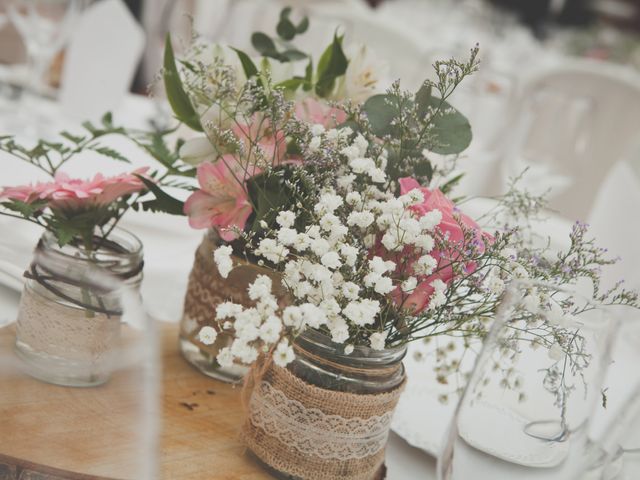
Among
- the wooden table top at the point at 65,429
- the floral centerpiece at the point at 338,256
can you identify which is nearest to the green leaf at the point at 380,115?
the floral centerpiece at the point at 338,256

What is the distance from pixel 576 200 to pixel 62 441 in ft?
8.14

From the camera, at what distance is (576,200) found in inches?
107

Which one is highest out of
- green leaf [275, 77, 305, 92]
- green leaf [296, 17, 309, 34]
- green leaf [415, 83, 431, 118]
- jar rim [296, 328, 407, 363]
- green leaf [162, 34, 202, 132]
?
green leaf [296, 17, 309, 34]

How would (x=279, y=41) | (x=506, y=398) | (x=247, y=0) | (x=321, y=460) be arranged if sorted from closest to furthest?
(x=506, y=398) < (x=321, y=460) < (x=279, y=41) < (x=247, y=0)

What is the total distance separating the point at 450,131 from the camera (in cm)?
74

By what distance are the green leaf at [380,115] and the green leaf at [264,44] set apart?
179 millimetres

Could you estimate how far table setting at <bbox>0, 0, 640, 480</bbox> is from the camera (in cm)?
51

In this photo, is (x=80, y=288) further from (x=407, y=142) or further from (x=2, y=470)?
(x=407, y=142)

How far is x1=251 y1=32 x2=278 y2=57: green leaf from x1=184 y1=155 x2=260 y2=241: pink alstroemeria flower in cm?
19

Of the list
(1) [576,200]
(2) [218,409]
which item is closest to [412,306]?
(2) [218,409]

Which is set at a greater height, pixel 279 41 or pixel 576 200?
pixel 279 41

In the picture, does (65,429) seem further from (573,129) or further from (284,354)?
(573,129)

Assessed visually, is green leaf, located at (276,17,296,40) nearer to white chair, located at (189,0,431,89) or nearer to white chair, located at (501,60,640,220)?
white chair, located at (189,0,431,89)

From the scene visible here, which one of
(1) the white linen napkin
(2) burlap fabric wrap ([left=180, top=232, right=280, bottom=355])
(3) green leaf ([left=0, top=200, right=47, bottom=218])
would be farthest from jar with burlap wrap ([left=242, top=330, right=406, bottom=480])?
(1) the white linen napkin
